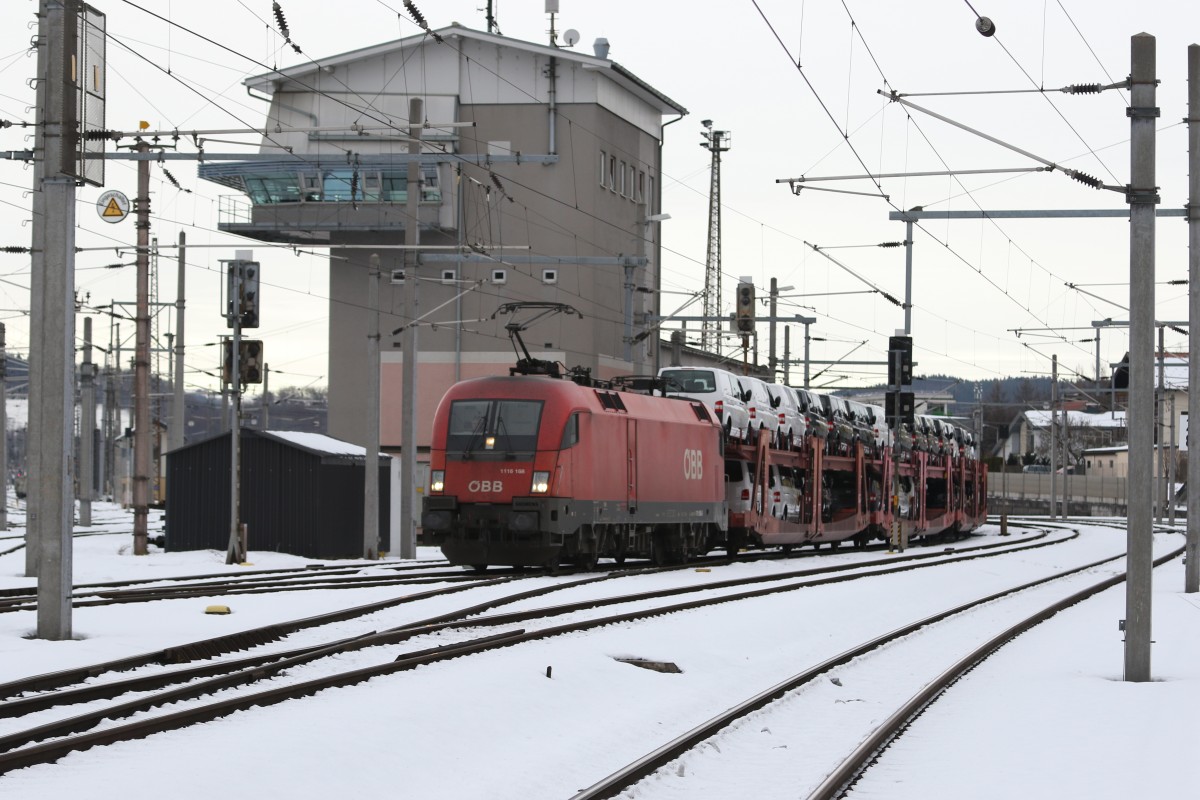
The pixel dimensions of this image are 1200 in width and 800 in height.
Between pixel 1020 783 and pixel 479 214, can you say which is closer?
pixel 1020 783

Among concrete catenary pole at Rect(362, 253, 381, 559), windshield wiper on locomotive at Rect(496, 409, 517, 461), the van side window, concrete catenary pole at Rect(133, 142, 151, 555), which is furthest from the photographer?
concrete catenary pole at Rect(362, 253, 381, 559)

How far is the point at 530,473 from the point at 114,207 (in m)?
8.75

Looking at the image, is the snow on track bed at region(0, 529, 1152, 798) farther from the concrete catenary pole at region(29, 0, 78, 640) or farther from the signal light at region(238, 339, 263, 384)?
the signal light at region(238, 339, 263, 384)

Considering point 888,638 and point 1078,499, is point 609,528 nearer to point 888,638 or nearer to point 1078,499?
point 888,638

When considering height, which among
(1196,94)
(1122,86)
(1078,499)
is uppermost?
(1196,94)

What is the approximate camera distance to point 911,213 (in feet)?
98.8

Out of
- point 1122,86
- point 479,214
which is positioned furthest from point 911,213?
point 479,214

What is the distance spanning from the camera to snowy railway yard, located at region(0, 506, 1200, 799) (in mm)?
9734

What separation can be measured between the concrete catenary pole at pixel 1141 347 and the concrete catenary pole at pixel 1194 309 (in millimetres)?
8386

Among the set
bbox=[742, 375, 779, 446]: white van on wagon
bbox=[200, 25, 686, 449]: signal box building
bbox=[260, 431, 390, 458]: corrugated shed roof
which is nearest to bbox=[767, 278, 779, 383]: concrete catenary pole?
bbox=[200, 25, 686, 449]: signal box building

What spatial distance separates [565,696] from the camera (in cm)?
1327

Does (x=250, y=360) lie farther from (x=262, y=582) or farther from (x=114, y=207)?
(x=262, y=582)

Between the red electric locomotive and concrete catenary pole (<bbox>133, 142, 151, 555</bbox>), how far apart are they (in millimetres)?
7958

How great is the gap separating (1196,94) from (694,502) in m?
13.6
